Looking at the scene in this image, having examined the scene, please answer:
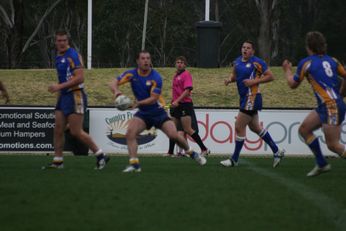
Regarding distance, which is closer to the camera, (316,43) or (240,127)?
(316,43)

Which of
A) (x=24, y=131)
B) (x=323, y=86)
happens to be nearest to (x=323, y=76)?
(x=323, y=86)

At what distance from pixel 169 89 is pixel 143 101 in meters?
16.6

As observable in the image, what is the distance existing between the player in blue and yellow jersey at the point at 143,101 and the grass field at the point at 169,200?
51 centimetres

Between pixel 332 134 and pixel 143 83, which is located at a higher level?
pixel 143 83

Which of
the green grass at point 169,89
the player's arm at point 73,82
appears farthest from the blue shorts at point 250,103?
the green grass at point 169,89

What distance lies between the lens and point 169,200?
363 inches

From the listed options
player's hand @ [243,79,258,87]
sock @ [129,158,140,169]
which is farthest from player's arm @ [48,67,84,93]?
player's hand @ [243,79,258,87]

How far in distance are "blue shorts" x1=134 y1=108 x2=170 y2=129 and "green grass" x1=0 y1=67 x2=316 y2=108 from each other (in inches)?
571

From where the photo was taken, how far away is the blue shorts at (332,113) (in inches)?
460

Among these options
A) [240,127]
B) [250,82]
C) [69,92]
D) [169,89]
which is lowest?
[169,89]

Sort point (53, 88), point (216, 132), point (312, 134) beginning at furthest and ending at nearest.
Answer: point (216, 132), point (53, 88), point (312, 134)

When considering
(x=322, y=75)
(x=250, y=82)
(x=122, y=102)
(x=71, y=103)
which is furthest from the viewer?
(x=250, y=82)

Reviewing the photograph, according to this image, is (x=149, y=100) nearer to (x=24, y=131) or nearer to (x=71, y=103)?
(x=71, y=103)

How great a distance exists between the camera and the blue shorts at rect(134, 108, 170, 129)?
1277 centimetres
